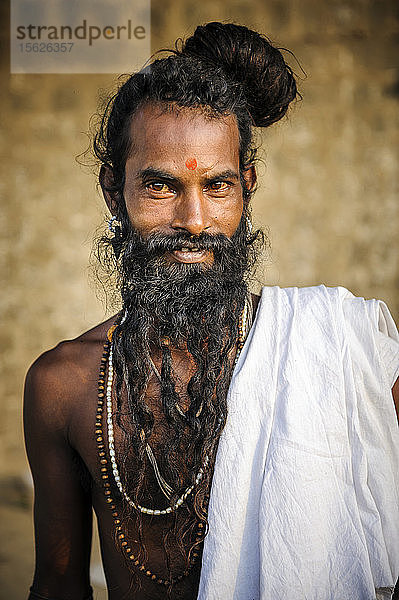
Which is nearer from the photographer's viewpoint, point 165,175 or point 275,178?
point 165,175

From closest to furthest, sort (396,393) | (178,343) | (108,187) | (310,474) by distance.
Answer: (310,474) < (396,393) < (178,343) < (108,187)

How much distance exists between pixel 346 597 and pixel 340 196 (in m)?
2.49

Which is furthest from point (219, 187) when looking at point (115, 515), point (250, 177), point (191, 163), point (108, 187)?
point (115, 515)

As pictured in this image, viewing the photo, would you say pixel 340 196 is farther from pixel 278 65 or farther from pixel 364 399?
pixel 364 399

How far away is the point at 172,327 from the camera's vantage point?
1703 millimetres

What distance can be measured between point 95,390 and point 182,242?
45 cm

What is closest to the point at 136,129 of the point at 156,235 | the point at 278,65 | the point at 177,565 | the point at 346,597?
the point at 156,235

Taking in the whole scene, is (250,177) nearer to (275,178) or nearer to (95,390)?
(95,390)

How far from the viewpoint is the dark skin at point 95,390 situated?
1619 millimetres

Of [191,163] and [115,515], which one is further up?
[191,163]

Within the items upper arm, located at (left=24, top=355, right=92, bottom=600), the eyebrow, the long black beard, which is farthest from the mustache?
upper arm, located at (left=24, top=355, right=92, bottom=600)

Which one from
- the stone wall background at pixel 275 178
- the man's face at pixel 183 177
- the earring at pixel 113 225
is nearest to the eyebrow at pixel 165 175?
the man's face at pixel 183 177

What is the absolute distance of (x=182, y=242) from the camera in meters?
1.61

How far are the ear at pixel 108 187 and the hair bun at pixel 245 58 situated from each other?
37 centimetres
